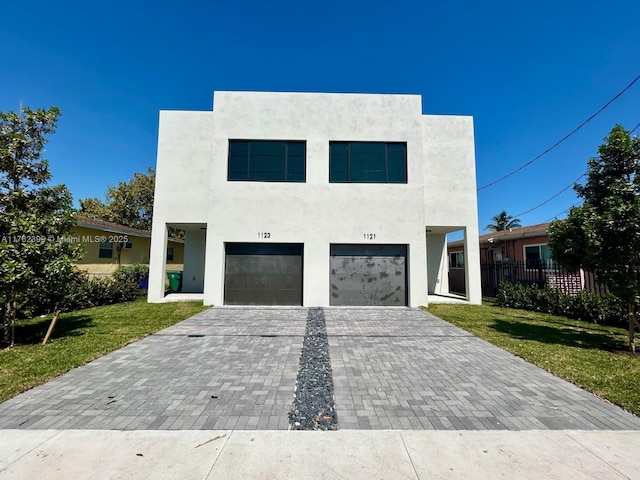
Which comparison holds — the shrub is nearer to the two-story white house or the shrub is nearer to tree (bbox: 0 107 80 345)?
the two-story white house

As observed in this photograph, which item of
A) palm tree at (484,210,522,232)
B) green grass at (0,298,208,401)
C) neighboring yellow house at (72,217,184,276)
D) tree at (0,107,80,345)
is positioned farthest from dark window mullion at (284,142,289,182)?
palm tree at (484,210,522,232)

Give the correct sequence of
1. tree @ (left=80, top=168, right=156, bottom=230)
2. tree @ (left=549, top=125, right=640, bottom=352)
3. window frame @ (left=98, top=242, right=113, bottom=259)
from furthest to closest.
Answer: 1. tree @ (left=80, top=168, right=156, bottom=230)
2. window frame @ (left=98, top=242, right=113, bottom=259)
3. tree @ (left=549, top=125, right=640, bottom=352)

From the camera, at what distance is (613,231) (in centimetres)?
631

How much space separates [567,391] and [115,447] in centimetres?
590

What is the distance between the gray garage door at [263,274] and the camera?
12242mm

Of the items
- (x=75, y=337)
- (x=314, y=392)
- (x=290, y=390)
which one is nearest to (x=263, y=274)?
(x=75, y=337)

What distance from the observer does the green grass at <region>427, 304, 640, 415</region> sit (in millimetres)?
4594

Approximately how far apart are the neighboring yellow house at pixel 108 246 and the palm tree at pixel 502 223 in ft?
154

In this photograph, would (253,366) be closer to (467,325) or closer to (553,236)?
(467,325)

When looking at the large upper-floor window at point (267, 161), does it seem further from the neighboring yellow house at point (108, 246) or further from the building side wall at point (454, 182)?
the neighboring yellow house at point (108, 246)

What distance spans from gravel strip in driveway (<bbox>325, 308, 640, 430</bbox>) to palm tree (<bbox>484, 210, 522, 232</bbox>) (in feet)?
148

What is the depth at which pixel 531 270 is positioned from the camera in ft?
44.8

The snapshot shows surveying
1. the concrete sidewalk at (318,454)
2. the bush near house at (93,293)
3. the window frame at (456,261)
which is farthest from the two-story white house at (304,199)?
the window frame at (456,261)

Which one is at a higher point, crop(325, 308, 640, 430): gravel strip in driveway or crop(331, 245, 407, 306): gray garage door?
crop(331, 245, 407, 306): gray garage door
